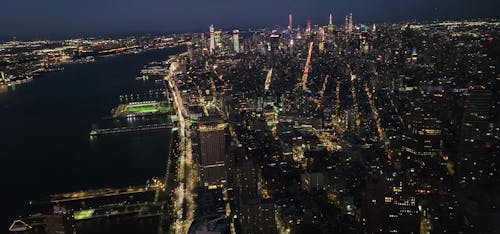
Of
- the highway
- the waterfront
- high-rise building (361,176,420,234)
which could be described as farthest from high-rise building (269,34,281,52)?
high-rise building (361,176,420,234)

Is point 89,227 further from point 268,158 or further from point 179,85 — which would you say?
point 179,85

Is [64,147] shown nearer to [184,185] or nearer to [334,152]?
[184,185]

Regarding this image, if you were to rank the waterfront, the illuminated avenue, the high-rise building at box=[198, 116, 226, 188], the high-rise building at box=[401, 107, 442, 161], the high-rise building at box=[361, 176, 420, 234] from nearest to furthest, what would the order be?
the high-rise building at box=[361, 176, 420, 234], the illuminated avenue, the high-rise building at box=[198, 116, 226, 188], the high-rise building at box=[401, 107, 442, 161], the waterfront

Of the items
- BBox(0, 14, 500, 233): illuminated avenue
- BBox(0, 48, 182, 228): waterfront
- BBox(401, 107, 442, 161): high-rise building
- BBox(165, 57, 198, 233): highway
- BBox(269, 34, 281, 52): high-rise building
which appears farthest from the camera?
BBox(269, 34, 281, 52): high-rise building

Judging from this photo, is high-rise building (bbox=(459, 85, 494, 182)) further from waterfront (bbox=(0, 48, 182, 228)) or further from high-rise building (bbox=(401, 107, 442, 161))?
waterfront (bbox=(0, 48, 182, 228))

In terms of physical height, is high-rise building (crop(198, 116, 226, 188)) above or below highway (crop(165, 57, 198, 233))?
above
